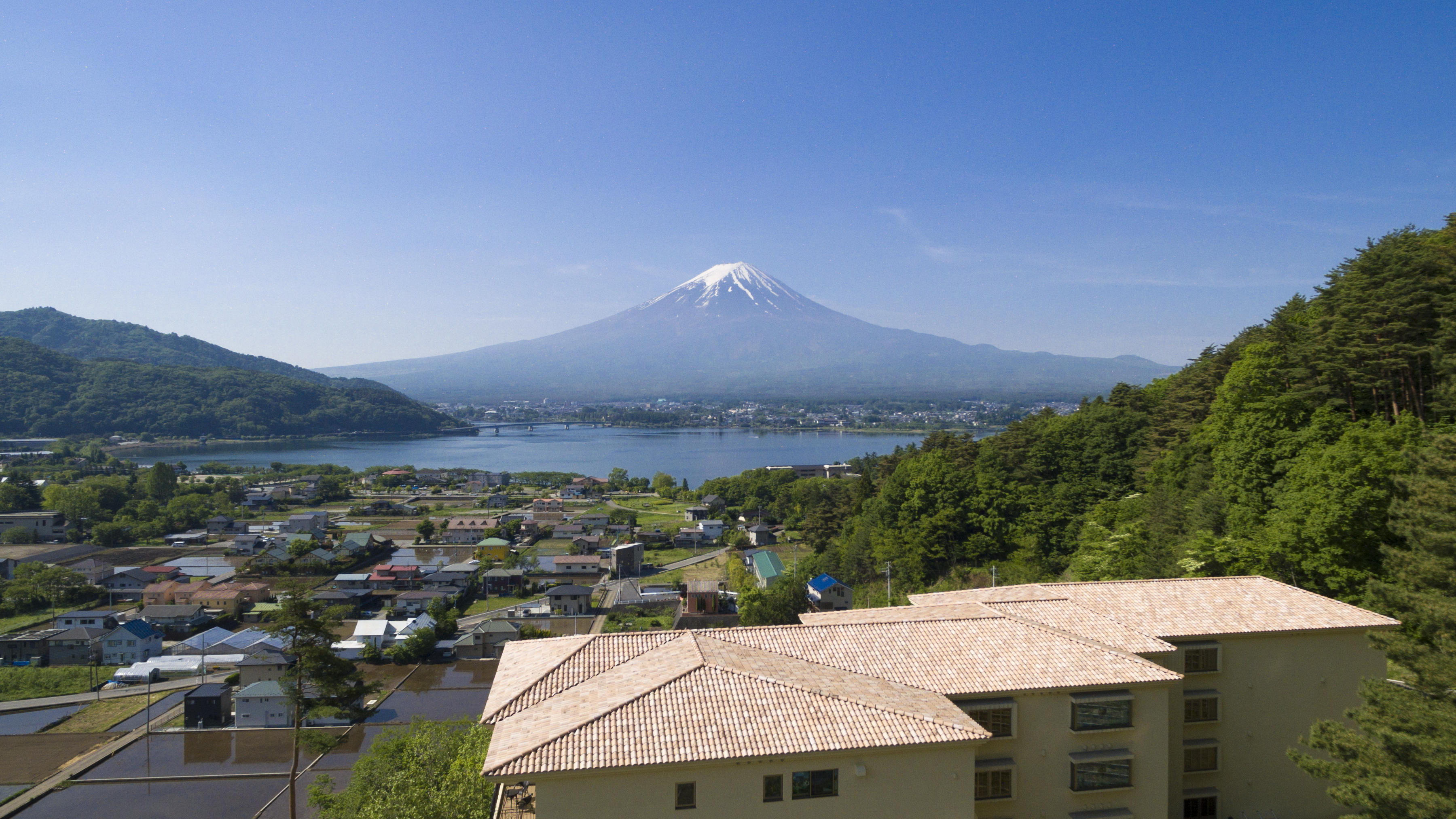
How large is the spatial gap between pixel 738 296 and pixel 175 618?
14371 centimetres

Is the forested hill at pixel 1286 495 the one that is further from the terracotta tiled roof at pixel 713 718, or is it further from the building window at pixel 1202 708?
the terracotta tiled roof at pixel 713 718

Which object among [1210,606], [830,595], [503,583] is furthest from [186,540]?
[1210,606]

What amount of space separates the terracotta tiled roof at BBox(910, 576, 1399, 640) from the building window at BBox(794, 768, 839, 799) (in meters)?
1.90

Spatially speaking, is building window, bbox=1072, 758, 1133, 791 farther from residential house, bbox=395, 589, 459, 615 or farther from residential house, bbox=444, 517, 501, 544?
residential house, bbox=444, 517, 501, 544

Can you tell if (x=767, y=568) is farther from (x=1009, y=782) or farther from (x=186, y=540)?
(x=186, y=540)

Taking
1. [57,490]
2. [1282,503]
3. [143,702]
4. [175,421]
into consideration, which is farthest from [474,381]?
[1282,503]

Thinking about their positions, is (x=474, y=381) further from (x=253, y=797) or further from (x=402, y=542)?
(x=253, y=797)

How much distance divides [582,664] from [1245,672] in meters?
4.12

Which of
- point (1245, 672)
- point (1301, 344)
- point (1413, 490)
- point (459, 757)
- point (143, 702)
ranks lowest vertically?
point (143, 702)

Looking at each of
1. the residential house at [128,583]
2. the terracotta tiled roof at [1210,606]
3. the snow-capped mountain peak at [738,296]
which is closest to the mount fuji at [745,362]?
the snow-capped mountain peak at [738,296]

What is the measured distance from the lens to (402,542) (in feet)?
79.6

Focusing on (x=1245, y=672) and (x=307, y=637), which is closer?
(x=1245, y=672)

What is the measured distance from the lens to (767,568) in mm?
17766

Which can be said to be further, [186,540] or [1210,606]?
[186,540]
